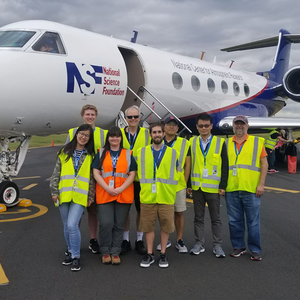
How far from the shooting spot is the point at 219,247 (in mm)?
4617

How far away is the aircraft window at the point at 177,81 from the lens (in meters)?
9.62

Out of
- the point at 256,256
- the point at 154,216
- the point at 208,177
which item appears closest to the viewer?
the point at 154,216

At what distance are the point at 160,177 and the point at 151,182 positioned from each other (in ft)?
0.42

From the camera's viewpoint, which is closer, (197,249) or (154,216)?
(154,216)

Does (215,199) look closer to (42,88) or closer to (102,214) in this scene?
(102,214)

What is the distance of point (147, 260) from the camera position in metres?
4.25

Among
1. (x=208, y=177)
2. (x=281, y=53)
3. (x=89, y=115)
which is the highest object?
(x=281, y=53)

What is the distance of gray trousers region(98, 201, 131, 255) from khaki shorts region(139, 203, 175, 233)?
25 centimetres

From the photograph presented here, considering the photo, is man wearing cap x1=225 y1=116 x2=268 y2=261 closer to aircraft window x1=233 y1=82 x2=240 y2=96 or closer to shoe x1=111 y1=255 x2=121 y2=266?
shoe x1=111 y1=255 x2=121 y2=266

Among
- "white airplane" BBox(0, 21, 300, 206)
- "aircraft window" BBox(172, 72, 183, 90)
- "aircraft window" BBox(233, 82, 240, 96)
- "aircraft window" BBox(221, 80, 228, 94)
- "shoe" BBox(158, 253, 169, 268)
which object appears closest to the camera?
"shoe" BBox(158, 253, 169, 268)

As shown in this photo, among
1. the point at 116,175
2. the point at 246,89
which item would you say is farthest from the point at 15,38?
the point at 246,89

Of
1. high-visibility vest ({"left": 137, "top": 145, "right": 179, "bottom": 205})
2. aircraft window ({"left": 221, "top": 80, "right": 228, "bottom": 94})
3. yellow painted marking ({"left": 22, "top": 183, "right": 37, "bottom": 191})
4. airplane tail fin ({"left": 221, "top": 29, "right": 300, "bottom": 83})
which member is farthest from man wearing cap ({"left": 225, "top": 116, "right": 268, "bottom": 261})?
airplane tail fin ({"left": 221, "top": 29, "right": 300, "bottom": 83})

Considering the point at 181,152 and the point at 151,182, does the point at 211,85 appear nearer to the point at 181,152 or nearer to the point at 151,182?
the point at 181,152

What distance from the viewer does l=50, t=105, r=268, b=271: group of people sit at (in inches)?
166
